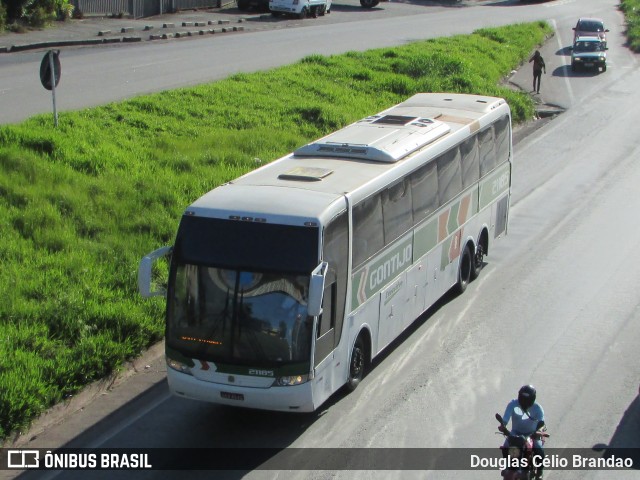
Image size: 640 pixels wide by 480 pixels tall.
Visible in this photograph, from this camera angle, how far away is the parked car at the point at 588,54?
4381 cm

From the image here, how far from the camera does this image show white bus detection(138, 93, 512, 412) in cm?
1121

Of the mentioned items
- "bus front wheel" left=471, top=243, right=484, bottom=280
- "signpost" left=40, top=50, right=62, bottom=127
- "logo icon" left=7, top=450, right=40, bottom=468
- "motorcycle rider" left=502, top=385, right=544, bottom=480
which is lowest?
"logo icon" left=7, top=450, right=40, bottom=468

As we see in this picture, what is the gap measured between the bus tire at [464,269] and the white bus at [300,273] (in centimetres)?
207

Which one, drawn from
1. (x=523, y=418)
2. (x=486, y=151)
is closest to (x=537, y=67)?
(x=486, y=151)

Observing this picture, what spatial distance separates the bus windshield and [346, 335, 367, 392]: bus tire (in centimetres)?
160

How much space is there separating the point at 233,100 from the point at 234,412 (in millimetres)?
15259

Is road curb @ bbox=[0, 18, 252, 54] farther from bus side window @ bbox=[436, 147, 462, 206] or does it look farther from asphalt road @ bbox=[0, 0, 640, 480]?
bus side window @ bbox=[436, 147, 462, 206]

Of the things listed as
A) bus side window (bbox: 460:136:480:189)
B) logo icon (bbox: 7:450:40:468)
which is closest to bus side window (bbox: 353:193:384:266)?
bus side window (bbox: 460:136:480:189)

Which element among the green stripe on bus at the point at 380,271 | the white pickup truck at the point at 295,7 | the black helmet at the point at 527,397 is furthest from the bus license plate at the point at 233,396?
the white pickup truck at the point at 295,7

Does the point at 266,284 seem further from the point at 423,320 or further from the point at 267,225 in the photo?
the point at 423,320

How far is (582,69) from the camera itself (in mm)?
44344

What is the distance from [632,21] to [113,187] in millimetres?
49080

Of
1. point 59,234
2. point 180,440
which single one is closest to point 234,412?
point 180,440

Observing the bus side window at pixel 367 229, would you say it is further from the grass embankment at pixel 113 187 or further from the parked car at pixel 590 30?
the parked car at pixel 590 30
